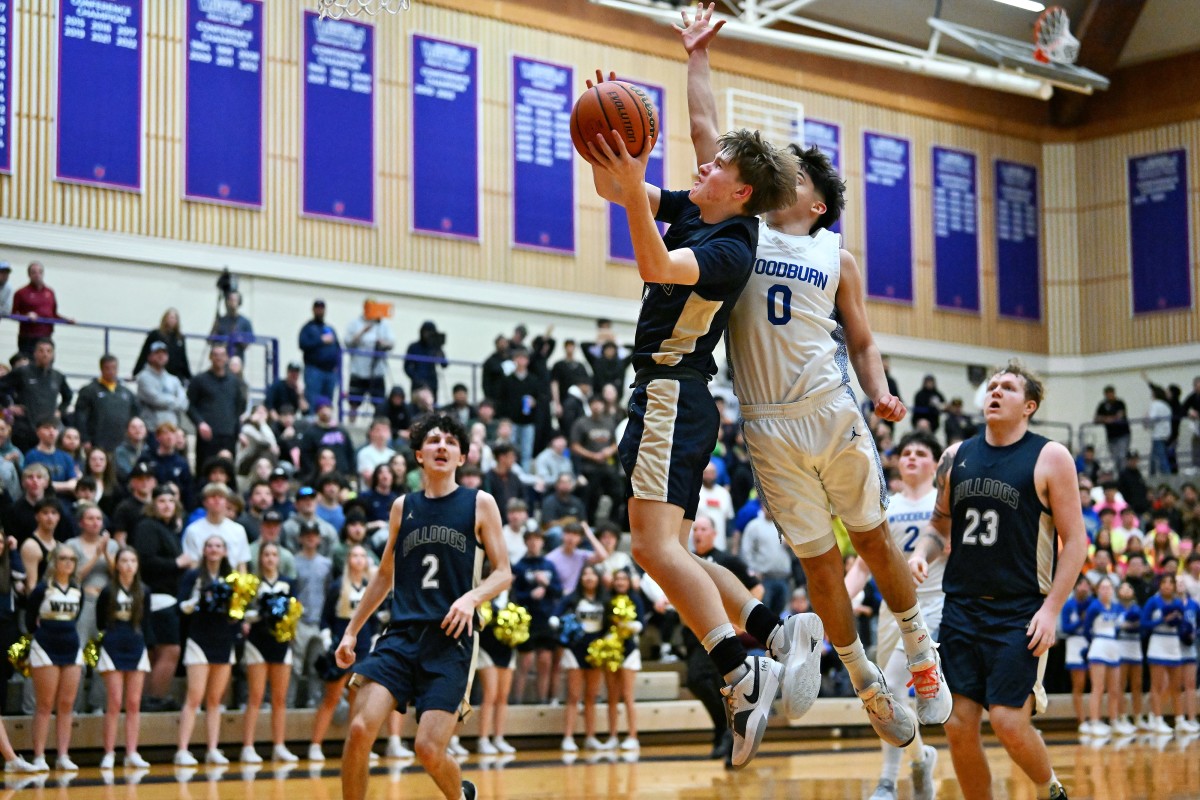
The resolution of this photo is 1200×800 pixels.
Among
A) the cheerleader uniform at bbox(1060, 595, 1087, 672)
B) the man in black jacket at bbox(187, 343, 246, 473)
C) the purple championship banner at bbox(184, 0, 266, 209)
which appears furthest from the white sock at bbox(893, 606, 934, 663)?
the purple championship banner at bbox(184, 0, 266, 209)

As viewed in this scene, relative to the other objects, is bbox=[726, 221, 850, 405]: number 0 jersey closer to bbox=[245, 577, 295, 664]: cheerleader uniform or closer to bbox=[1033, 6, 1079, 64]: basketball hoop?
bbox=[245, 577, 295, 664]: cheerleader uniform

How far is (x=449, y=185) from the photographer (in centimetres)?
2255

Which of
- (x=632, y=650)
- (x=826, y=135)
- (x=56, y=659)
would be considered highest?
(x=826, y=135)

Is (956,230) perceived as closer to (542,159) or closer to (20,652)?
(542,159)

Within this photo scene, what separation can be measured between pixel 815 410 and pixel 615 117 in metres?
1.69

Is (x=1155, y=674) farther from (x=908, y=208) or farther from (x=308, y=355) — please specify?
(x=908, y=208)

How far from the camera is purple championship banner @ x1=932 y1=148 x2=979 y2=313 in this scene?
28359 millimetres

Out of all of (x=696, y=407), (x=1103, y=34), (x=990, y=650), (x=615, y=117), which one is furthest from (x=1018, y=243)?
(x=615, y=117)

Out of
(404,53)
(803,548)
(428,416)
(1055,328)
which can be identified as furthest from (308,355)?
(1055,328)

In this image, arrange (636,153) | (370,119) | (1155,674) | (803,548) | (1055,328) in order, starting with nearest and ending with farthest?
(636,153) < (803,548) < (1155,674) < (370,119) < (1055,328)

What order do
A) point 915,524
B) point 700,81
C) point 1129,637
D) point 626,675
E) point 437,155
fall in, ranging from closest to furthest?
point 700,81, point 915,524, point 626,675, point 1129,637, point 437,155

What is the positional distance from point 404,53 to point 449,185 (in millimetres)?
2038

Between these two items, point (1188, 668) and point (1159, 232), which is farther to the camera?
point (1159, 232)

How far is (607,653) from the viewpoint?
14000 millimetres
